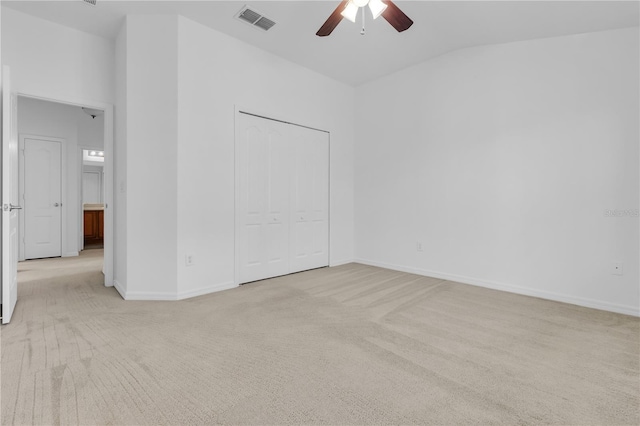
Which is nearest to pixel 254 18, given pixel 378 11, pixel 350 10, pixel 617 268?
pixel 350 10

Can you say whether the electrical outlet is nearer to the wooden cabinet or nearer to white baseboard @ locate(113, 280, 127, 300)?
white baseboard @ locate(113, 280, 127, 300)

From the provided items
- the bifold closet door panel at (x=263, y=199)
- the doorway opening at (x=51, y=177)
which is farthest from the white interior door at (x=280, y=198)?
the doorway opening at (x=51, y=177)

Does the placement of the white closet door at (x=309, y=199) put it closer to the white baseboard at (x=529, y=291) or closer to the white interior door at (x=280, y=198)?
the white interior door at (x=280, y=198)

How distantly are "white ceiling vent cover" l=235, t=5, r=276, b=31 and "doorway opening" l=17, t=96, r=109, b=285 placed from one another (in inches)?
145

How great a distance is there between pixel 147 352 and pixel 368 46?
12.8ft

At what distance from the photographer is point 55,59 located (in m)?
3.31

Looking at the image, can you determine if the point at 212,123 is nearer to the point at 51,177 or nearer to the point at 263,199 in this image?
the point at 263,199

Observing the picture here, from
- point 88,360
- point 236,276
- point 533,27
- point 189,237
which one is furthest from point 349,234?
point 88,360

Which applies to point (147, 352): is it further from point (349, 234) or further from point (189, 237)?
point (349, 234)

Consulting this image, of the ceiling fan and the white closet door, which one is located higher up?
the ceiling fan

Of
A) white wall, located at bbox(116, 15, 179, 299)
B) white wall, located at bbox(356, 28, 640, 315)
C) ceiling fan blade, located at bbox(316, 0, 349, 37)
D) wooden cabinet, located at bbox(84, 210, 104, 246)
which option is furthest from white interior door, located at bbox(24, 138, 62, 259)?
white wall, located at bbox(356, 28, 640, 315)

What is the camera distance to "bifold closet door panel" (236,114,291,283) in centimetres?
384

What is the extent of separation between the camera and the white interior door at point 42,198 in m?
5.29

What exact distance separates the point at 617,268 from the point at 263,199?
12.5 feet
